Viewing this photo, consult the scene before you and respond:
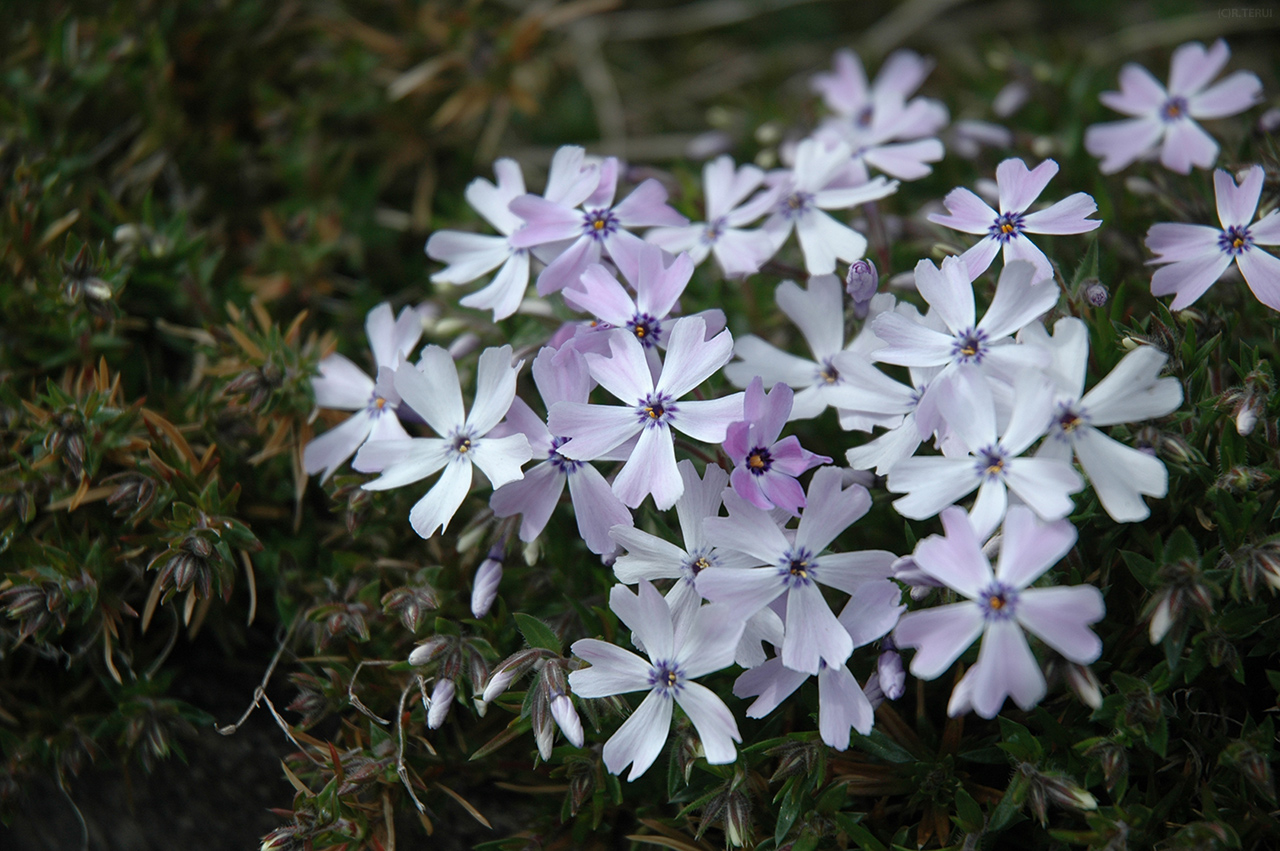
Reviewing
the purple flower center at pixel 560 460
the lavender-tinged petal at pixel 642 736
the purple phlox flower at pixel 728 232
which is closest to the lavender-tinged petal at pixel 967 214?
the purple phlox flower at pixel 728 232

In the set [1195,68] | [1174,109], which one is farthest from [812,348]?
[1195,68]

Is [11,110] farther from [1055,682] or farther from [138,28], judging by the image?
[1055,682]

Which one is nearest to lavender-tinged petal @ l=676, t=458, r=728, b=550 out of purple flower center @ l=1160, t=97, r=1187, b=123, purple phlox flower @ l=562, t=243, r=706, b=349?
purple phlox flower @ l=562, t=243, r=706, b=349

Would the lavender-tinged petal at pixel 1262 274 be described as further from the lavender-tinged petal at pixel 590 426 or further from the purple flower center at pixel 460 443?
the purple flower center at pixel 460 443

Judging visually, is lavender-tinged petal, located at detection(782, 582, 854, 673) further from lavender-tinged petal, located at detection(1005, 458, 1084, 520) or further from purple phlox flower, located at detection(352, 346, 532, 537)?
purple phlox flower, located at detection(352, 346, 532, 537)

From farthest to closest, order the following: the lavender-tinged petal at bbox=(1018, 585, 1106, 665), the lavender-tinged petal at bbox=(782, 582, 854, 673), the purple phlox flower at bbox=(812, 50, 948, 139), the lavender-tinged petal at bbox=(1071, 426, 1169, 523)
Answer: the purple phlox flower at bbox=(812, 50, 948, 139), the lavender-tinged petal at bbox=(782, 582, 854, 673), the lavender-tinged petal at bbox=(1071, 426, 1169, 523), the lavender-tinged petal at bbox=(1018, 585, 1106, 665)

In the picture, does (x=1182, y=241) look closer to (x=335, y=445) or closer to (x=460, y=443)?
(x=460, y=443)
